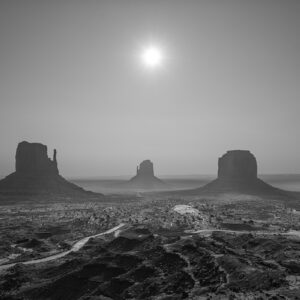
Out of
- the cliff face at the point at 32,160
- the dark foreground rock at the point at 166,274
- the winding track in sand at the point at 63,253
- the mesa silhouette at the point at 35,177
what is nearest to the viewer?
the dark foreground rock at the point at 166,274

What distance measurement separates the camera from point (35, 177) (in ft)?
570

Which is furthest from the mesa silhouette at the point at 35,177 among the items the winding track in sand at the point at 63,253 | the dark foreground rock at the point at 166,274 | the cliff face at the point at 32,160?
the dark foreground rock at the point at 166,274

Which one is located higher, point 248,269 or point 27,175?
point 27,175

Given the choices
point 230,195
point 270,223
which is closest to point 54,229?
point 270,223

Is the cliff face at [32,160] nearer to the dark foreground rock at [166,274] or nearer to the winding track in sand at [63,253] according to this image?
the winding track in sand at [63,253]

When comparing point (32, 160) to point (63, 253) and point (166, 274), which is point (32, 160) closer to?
point (63, 253)

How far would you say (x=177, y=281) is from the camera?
41.4 meters

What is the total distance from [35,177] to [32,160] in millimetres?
12415

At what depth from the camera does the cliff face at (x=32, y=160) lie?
178 meters

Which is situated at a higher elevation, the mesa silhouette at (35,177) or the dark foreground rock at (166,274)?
the mesa silhouette at (35,177)

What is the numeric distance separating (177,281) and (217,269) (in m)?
6.82

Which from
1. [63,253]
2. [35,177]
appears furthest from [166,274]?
[35,177]

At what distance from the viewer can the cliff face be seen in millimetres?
178250

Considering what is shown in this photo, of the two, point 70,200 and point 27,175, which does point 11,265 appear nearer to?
point 70,200
